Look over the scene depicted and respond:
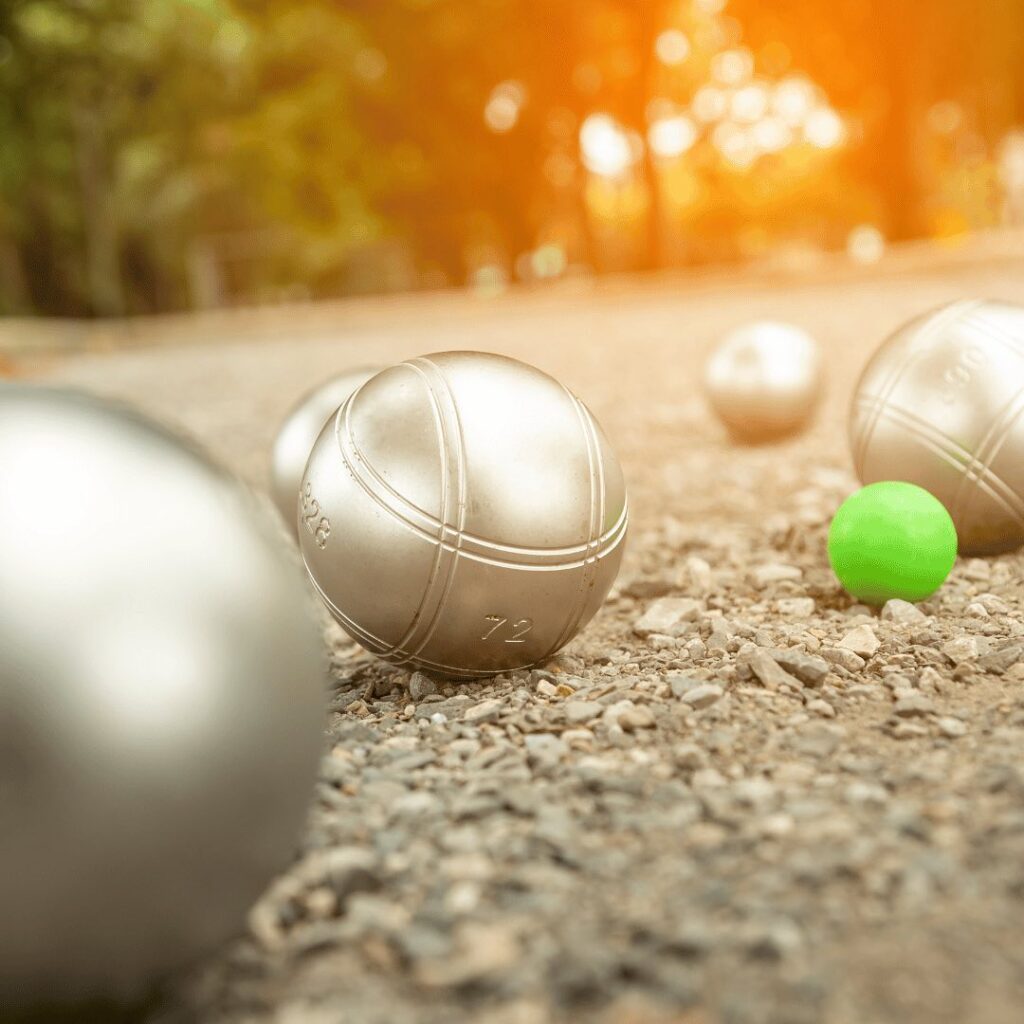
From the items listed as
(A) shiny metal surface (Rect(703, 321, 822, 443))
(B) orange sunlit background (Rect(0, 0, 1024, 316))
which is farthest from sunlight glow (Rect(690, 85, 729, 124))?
(A) shiny metal surface (Rect(703, 321, 822, 443))

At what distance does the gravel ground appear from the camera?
2.25 meters

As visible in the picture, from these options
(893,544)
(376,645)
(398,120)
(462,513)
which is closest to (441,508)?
(462,513)

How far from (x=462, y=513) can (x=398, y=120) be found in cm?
3122

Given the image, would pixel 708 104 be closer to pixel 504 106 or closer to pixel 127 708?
pixel 504 106

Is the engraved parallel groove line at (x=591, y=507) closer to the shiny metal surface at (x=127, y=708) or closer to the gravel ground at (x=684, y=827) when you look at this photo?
the gravel ground at (x=684, y=827)

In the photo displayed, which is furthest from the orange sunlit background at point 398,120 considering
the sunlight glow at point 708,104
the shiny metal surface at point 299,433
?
the shiny metal surface at point 299,433

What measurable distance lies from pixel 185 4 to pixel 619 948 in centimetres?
1776

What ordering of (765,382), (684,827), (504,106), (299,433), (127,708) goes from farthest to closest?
(504,106) < (765,382) < (299,433) < (684,827) < (127,708)

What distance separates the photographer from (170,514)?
2205mm

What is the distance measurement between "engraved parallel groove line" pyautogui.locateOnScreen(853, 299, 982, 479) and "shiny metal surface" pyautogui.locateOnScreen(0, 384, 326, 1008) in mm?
3346

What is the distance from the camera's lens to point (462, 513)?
3.54 meters

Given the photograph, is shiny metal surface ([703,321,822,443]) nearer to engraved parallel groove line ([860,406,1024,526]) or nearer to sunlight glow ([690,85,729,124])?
engraved parallel groove line ([860,406,1024,526])

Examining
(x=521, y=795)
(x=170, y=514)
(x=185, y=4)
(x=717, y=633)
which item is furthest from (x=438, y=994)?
(x=185, y=4)

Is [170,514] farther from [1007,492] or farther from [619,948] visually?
[1007,492]
